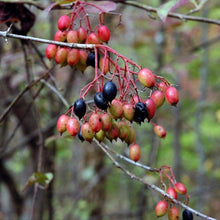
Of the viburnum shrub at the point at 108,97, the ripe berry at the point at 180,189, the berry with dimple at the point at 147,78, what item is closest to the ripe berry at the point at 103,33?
the viburnum shrub at the point at 108,97

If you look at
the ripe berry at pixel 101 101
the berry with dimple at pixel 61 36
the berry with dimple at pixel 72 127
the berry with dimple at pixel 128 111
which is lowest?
the berry with dimple at pixel 72 127

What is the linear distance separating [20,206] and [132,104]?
2.54 meters

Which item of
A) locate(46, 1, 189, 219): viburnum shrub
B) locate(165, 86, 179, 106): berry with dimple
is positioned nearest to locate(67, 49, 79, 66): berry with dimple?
locate(46, 1, 189, 219): viburnum shrub

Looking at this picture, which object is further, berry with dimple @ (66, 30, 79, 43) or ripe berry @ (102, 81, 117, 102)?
berry with dimple @ (66, 30, 79, 43)

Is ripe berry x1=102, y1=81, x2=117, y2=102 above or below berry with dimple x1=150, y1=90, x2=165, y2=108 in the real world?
above

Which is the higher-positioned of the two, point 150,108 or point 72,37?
point 72,37

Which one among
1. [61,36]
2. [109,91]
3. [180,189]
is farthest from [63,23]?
[180,189]

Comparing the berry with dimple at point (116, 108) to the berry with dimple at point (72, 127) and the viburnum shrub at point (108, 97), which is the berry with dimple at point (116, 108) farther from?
the berry with dimple at point (72, 127)

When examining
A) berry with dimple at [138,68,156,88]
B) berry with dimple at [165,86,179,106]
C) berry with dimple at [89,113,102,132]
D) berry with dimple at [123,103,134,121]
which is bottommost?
berry with dimple at [89,113,102,132]

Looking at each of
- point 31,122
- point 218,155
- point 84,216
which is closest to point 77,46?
point 31,122

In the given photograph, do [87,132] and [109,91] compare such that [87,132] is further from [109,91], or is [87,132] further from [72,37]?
[72,37]

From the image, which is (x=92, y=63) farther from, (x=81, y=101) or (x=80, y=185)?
(x=80, y=185)

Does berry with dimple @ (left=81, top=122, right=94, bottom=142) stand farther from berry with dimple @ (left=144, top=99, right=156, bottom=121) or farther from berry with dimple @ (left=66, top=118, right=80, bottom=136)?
berry with dimple @ (left=144, top=99, right=156, bottom=121)

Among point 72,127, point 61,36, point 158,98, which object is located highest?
point 61,36
